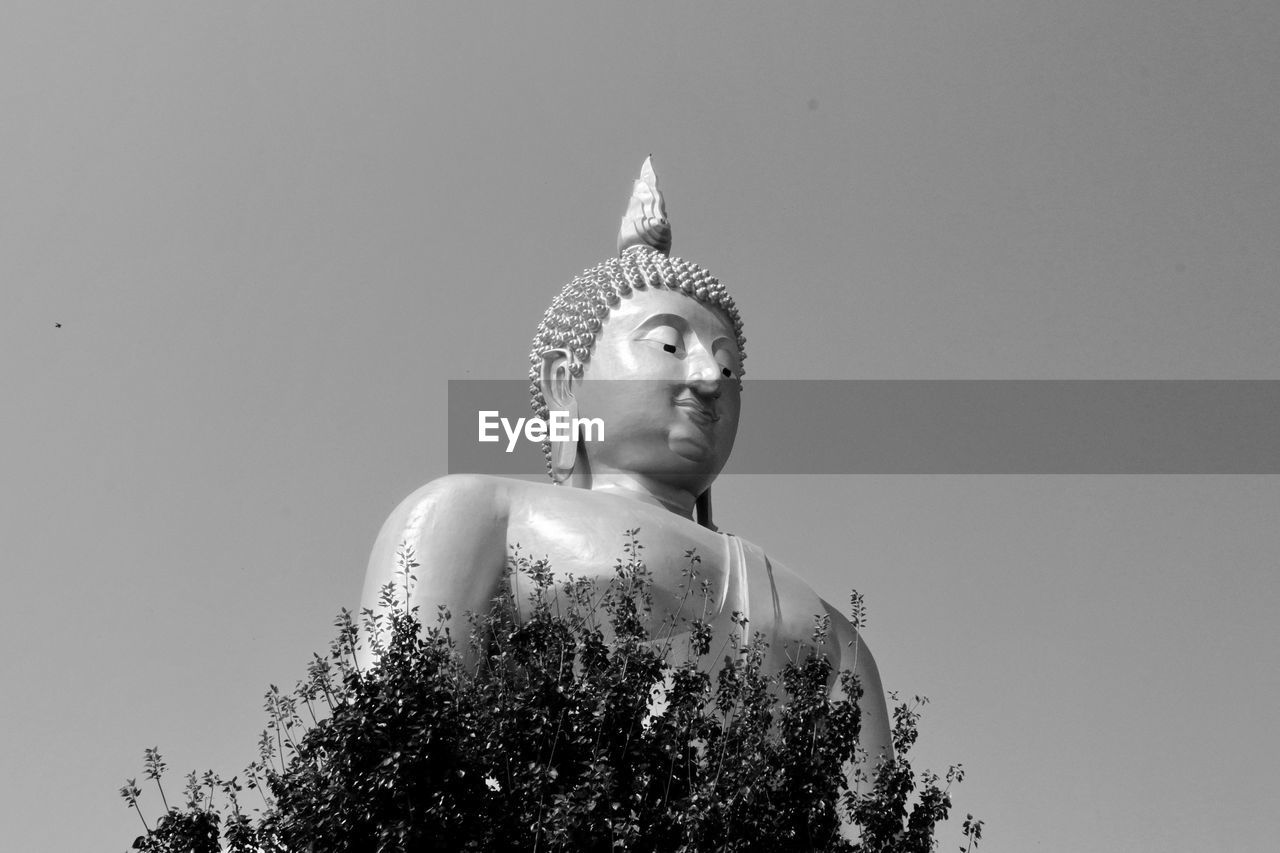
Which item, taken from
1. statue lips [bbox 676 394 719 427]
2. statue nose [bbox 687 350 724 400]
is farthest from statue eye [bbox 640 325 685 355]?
statue lips [bbox 676 394 719 427]

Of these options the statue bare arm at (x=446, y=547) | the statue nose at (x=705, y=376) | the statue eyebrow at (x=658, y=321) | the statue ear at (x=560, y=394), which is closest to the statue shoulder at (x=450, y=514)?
the statue bare arm at (x=446, y=547)

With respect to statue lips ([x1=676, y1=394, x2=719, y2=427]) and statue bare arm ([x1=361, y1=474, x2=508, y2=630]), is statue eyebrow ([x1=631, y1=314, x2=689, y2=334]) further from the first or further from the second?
statue bare arm ([x1=361, y1=474, x2=508, y2=630])

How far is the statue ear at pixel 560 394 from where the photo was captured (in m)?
12.5

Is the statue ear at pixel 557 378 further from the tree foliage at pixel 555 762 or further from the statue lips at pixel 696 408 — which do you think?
the tree foliage at pixel 555 762

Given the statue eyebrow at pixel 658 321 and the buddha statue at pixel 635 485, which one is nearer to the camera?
the buddha statue at pixel 635 485

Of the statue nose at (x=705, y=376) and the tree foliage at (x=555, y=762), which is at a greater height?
the statue nose at (x=705, y=376)

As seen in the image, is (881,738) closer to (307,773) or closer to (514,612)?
(514,612)

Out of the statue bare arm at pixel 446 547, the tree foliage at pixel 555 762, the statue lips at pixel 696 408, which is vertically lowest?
the tree foliage at pixel 555 762

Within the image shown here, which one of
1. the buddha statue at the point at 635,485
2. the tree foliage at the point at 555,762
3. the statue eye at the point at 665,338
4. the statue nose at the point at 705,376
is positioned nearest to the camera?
the tree foliage at the point at 555,762

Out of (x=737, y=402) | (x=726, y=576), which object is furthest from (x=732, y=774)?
(x=737, y=402)

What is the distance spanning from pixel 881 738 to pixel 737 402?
2.42 m

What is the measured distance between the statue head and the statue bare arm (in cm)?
128

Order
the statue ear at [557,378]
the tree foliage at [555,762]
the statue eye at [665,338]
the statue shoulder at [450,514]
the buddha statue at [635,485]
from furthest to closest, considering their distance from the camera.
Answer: the statue ear at [557,378], the statue eye at [665,338], the buddha statue at [635,485], the statue shoulder at [450,514], the tree foliage at [555,762]

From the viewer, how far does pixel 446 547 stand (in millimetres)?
10836
